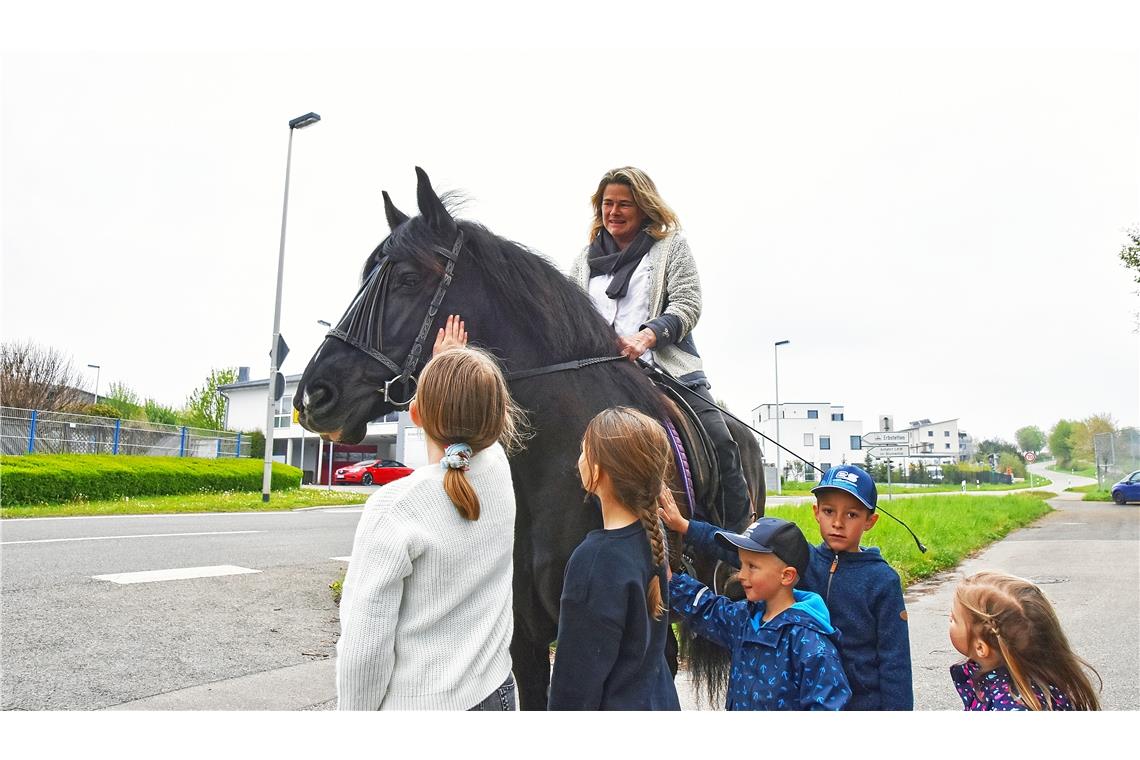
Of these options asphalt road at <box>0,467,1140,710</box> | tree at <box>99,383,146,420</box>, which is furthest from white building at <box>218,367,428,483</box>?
asphalt road at <box>0,467,1140,710</box>

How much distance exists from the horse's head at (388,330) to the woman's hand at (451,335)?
0.07m

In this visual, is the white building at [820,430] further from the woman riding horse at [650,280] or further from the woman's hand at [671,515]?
the woman's hand at [671,515]

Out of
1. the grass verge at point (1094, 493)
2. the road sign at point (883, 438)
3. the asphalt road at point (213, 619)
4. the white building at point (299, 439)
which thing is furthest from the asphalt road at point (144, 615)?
the grass verge at point (1094, 493)

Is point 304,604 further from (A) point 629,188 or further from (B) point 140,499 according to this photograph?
(B) point 140,499

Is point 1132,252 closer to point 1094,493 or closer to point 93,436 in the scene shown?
point 93,436

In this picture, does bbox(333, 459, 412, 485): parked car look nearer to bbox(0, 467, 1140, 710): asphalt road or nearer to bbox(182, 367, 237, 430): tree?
bbox(182, 367, 237, 430): tree

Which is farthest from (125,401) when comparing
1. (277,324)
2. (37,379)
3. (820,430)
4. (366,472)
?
(820,430)

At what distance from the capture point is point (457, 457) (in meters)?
1.67

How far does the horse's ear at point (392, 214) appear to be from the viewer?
8.62 ft

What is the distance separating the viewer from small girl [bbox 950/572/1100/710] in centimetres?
186

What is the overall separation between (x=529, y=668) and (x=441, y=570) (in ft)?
3.52

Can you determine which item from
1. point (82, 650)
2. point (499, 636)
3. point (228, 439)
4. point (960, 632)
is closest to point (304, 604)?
point (82, 650)

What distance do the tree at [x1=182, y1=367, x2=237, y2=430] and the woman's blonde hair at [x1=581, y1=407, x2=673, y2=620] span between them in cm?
3527
